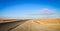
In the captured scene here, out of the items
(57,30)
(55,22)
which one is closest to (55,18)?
(55,22)

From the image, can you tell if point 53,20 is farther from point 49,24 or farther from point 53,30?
point 53,30

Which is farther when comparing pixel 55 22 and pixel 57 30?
pixel 55 22

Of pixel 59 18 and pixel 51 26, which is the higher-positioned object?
pixel 59 18

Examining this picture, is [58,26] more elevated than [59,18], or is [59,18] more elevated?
[59,18]

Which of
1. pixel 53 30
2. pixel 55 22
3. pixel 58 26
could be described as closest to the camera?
pixel 53 30

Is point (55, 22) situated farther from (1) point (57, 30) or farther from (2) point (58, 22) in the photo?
(1) point (57, 30)

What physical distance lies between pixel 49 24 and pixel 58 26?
632 millimetres

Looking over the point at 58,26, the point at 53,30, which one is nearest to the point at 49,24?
the point at 58,26

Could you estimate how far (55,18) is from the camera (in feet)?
20.2

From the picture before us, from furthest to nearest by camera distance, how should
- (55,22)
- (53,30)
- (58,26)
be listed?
(55,22)
(58,26)
(53,30)

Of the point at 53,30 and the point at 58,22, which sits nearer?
the point at 53,30

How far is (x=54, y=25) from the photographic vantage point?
19.8 feet

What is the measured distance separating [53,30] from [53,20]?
1213 millimetres

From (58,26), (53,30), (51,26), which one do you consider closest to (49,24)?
(51,26)
